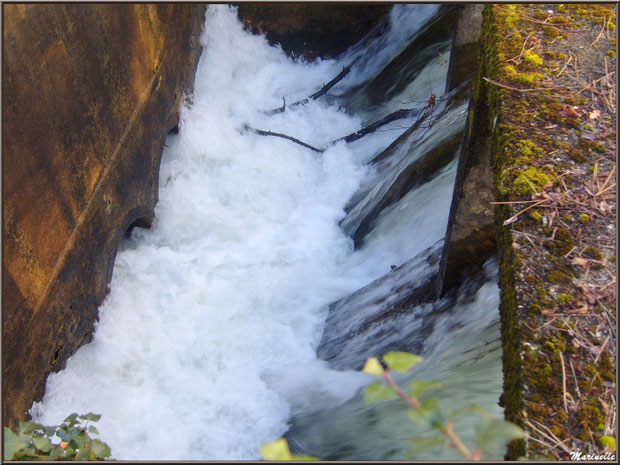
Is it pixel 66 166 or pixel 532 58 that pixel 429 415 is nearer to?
pixel 532 58

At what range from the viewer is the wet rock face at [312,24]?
8.20 m

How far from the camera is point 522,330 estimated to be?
1.92m

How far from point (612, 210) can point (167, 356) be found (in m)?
3.30

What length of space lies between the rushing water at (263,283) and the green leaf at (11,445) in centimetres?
172

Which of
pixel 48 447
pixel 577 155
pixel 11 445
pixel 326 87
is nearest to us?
pixel 11 445

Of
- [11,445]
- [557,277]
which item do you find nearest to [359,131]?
[557,277]

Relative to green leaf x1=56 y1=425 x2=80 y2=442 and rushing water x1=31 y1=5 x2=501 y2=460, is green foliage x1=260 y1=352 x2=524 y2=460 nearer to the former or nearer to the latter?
green leaf x1=56 y1=425 x2=80 y2=442

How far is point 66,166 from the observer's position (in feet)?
13.2

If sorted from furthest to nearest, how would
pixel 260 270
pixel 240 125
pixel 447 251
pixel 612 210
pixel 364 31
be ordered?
pixel 364 31
pixel 240 125
pixel 260 270
pixel 447 251
pixel 612 210

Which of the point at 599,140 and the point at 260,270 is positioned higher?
the point at 260,270

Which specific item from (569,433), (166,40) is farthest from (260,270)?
(569,433)

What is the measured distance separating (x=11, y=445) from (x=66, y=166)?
2500 millimetres

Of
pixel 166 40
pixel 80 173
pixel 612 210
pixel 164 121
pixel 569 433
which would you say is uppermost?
pixel 166 40

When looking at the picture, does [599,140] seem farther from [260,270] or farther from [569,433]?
Answer: [260,270]
